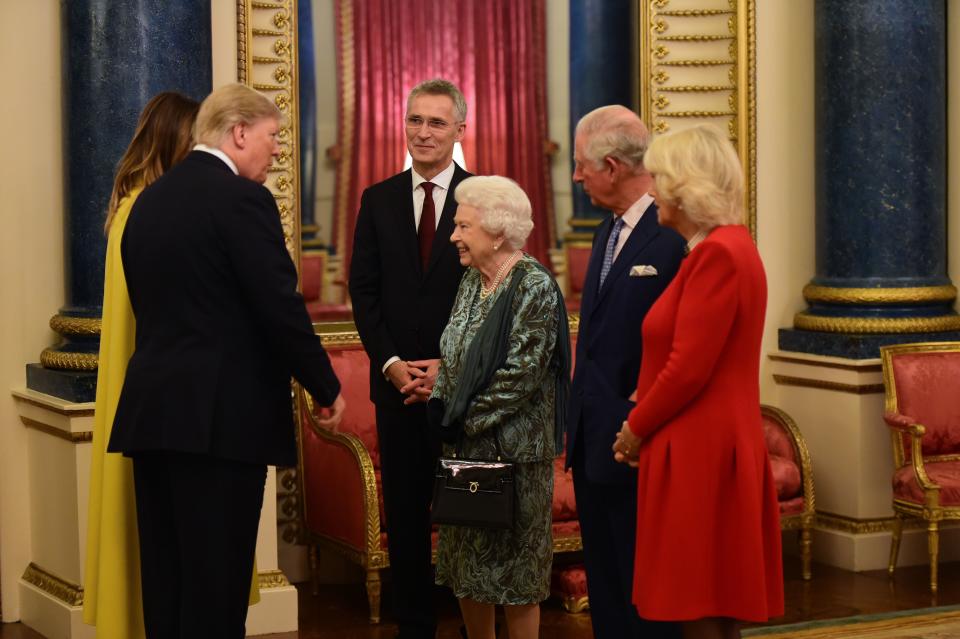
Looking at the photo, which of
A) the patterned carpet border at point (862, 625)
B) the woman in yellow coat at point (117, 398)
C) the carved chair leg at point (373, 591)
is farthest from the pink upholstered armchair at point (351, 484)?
the woman in yellow coat at point (117, 398)

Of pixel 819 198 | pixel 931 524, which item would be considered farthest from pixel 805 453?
pixel 819 198

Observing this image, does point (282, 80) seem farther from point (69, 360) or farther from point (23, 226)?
point (69, 360)

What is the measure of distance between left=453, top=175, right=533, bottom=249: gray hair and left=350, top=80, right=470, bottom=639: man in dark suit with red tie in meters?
0.47

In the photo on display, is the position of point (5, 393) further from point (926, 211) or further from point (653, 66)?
point (926, 211)

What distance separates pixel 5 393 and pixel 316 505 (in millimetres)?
1325

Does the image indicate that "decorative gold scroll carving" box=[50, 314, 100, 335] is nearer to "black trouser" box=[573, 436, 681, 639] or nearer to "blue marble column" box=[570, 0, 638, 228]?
"black trouser" box=[573, 436, 681, 639]

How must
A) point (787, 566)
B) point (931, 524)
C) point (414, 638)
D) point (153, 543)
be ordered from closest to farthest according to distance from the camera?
point (153, 543) → point (414, 638) → point (931, 524) → point (787, 566)

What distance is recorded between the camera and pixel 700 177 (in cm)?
298

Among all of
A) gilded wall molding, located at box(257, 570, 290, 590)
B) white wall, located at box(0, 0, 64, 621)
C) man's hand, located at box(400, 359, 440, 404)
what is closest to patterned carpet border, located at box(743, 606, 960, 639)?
man's hand, located at box(400, 359, 440, 404)

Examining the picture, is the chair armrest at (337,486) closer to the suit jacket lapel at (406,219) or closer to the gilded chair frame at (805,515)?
the suit jacket lapel at (406,219)

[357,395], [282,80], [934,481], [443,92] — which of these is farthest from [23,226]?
[934,481]

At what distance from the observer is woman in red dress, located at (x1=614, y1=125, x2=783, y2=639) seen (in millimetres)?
2955

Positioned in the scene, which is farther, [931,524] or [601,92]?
[601,92]

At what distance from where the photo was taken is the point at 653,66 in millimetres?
6246
